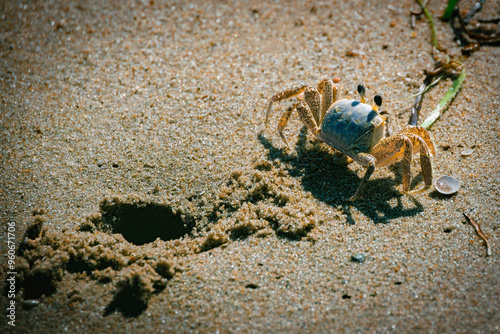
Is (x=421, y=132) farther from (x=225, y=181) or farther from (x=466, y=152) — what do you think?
(x=225, y=181)

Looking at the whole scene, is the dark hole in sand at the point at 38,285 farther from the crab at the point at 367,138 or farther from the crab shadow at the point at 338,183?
the crab at the point at 367,138

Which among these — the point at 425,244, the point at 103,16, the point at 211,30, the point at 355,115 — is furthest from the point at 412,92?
the point at 103,16

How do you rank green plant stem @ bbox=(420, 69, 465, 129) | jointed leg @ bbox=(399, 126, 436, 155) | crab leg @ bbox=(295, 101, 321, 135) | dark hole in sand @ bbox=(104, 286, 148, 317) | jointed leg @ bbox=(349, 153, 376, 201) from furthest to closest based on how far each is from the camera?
green plant stem @ bbox=(420, 69, 465, 129), crab leg @ bbox=(295, 101, 321, 135), jointed leg @ bbox=(399, 126, 436, 155), jointed leg @ bbox=(349, 153, 376, 201), dark hole in sand @ bbox=(104, 286, 148, 317)

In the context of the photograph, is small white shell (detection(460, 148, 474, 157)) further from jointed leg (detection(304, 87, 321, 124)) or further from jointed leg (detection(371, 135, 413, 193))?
jointed leg (detection(304, 87, 321, 124))

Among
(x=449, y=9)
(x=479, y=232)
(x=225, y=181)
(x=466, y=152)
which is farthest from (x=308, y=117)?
(x=449, y=9)

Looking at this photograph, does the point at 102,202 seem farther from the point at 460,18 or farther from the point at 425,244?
the point at 460,18

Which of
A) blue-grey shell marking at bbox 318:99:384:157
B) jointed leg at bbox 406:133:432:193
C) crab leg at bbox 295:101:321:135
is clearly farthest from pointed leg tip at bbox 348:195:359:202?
crab leg at bbox 295:101:321:135

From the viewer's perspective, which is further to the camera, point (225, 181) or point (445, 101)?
point (445, 101)
